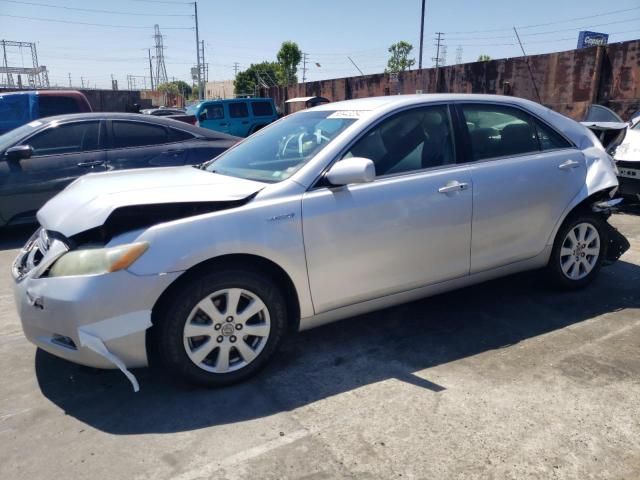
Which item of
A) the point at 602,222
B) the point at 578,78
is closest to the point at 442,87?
the point at 578,78

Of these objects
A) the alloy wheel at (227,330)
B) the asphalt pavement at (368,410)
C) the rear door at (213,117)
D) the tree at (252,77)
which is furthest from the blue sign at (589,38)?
the tree at (252,77)

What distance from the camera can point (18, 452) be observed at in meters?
2.45

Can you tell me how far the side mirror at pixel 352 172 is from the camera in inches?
116

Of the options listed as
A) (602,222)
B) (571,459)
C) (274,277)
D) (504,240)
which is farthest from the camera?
(602,222)

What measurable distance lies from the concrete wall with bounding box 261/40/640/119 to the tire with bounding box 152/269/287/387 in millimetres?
11045

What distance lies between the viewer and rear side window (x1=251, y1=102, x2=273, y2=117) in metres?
17.6

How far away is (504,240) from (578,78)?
11885 millimetres

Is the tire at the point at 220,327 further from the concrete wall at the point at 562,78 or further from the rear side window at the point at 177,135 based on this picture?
the concrete wall at the point at 562,78

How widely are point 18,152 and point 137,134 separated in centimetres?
138

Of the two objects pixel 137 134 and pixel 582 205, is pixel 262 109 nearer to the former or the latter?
pixel 137 134

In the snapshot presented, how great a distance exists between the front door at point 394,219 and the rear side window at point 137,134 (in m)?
4.31

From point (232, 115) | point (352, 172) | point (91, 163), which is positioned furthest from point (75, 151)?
point (232, 115)

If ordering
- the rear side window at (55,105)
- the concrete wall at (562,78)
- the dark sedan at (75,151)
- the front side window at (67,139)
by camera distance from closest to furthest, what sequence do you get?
the dark sedan at (75,151)
the front side window at (67,139)
the rear side window at (55,105)
the concrete wall at (562,78)

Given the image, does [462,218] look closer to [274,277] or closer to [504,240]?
[504,240]
